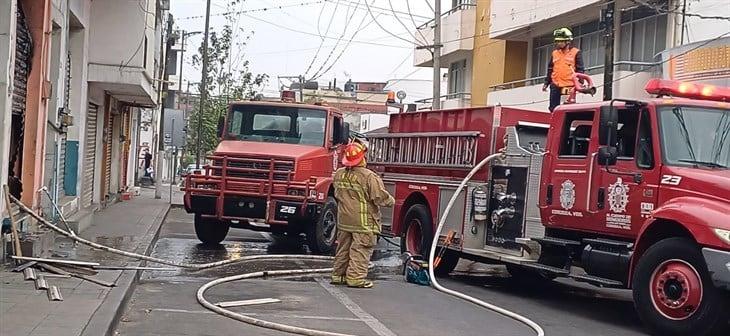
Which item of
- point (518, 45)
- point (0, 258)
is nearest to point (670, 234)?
point (0, 258)

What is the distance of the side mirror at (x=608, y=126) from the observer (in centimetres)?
1012

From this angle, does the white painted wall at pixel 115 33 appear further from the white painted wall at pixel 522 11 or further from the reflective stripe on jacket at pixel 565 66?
the white painted wall at pixel 522 11

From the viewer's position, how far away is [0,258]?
34.7 feet

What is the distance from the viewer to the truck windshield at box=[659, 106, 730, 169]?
385 inches

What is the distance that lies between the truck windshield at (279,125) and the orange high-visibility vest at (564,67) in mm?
5253

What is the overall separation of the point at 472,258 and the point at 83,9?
29.7 ft

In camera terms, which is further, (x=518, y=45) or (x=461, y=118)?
(x=518, y=45)

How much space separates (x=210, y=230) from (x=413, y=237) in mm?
4183

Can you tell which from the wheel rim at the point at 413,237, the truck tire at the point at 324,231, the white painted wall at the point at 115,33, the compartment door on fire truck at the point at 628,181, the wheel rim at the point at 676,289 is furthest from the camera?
the white painted wall at the point at 115,33

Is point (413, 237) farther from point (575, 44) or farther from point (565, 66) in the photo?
point (575, 44)

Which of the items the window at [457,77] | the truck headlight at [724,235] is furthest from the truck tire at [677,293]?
the window at [457,77]

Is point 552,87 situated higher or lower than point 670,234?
higher

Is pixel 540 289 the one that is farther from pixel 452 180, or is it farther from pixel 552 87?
pixel 552 87

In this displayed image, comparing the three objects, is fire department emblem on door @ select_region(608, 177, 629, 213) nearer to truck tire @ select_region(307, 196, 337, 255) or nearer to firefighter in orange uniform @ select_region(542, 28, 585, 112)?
firefighter in orange uniform @ select_region(542, 28, 585, 112)
